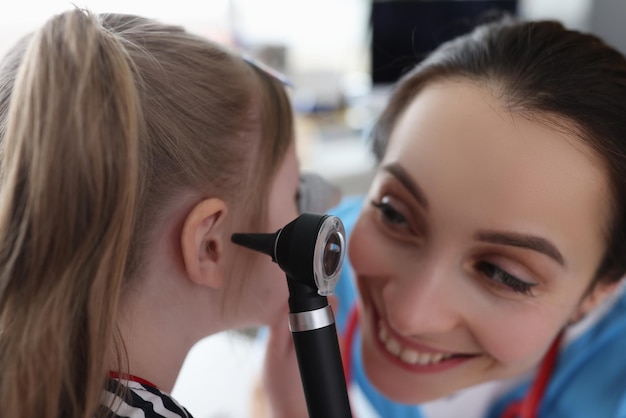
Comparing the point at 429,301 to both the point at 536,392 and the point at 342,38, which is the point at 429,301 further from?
the point at 342,38

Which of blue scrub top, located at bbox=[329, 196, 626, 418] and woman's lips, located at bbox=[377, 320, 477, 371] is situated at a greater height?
woman's lips, located at bbox=[377, 320, 477, 371]

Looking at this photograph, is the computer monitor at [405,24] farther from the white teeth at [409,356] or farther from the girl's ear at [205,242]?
the girl's ear at [205,242]

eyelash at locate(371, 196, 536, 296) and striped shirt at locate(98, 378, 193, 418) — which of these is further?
eyelash at locate(371, 196, 536, 296)

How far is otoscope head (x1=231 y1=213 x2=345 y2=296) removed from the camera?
46cm

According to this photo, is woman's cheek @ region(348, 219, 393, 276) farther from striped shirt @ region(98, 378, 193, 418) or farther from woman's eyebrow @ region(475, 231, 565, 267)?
striped shirt @ region(98, 378, 193, 418)

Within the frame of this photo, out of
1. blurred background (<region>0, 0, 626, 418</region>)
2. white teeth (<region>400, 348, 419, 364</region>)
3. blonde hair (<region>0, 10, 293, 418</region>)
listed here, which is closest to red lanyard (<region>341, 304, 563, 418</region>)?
white teeth (<region>400, 348, 419, 364</region>)

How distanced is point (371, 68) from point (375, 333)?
1.55m

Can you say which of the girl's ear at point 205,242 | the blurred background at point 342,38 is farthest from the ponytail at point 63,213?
the blurred background at point 342,38

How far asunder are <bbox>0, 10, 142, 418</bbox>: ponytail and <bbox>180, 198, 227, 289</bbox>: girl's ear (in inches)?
4.0

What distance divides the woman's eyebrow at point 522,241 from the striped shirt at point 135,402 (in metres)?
0.36

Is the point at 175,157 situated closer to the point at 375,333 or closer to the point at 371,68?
the point at 375,333

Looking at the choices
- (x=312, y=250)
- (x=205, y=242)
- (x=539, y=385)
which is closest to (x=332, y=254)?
(x=312, y=250)

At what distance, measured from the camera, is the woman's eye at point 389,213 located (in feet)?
Answer: 2.45

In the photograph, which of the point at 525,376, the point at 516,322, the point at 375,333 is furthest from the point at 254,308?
the point at 525,376
